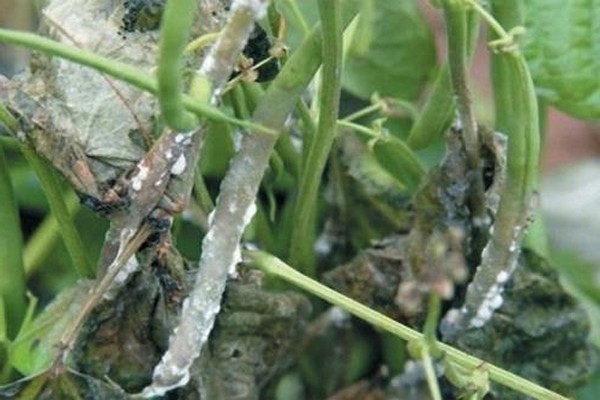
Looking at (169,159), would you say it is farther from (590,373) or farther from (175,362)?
(590,373)

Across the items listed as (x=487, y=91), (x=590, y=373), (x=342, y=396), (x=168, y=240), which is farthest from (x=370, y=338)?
(x=487, y=91)

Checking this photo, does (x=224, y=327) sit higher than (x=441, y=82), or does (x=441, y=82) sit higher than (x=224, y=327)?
(x=441, y=82)

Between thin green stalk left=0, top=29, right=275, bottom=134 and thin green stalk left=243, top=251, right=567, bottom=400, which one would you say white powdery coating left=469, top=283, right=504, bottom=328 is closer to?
thin green stalk left=243, top=251, right=567, bottom=400

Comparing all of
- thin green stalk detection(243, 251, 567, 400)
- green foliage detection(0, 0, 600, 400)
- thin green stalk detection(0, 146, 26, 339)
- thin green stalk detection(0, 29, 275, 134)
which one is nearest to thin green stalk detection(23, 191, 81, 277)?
green foliage detection(0, 0, 600, 400)

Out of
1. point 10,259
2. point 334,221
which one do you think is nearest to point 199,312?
point 10,259

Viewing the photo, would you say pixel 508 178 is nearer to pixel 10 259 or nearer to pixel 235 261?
pixel 235 261
